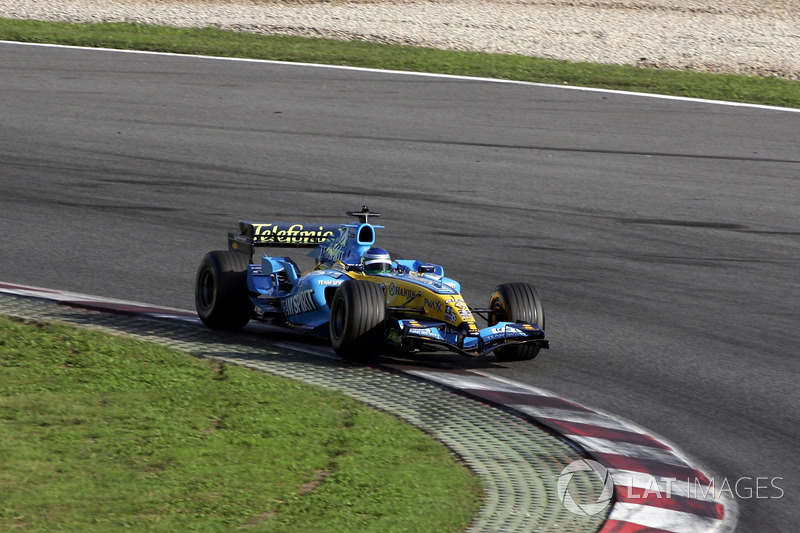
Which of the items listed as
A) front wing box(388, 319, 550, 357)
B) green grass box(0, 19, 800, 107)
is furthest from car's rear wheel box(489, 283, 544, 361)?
green grass box(0, 19, 800, 107)

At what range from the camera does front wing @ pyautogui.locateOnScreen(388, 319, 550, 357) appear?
7523 mm

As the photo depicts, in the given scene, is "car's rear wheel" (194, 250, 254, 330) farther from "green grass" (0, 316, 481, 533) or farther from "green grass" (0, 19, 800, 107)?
"green grass" (0, 19, 800, 107)

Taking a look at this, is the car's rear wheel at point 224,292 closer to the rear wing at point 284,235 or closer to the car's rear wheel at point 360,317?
the rear wing at point 284,235

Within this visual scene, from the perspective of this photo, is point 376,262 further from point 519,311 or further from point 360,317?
point 519,311

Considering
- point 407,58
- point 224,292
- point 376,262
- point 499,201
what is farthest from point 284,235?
point 407,58

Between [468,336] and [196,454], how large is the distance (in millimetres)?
2507

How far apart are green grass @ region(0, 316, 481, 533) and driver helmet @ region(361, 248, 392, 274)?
1385 millimetres

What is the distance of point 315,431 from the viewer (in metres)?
6.07

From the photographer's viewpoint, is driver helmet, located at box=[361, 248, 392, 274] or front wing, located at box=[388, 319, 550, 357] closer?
front wing, located at box=[388, 319, 550, 357]

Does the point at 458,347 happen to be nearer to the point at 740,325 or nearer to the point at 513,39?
the point at 740,325

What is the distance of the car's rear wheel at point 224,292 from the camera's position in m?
8.41

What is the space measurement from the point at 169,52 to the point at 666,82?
24.6 feet

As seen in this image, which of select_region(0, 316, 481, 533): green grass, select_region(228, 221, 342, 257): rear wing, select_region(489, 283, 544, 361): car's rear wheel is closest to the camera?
select_region(0, 316, 481, 533): green grass

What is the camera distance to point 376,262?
826 cm
